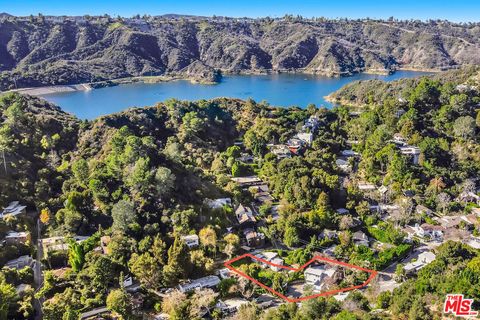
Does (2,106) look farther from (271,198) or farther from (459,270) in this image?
(459,270)

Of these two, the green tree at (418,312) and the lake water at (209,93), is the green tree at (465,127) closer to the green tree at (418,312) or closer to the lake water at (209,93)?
the green tree at (418,312)

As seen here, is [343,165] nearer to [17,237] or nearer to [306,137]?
[306,137]

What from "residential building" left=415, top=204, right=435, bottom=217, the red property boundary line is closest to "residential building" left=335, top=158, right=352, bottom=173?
"residential building" left=415, top=204, right=435, bottom=217

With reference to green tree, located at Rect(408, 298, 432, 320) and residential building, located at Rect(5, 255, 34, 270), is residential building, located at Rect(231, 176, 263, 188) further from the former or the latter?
green tree, located at Rect(408, 298, 432, 320)

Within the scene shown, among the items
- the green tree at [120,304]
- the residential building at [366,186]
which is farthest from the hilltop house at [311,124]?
the green tree at [120,304]

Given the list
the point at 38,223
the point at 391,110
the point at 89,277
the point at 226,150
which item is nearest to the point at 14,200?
the point at 38,223

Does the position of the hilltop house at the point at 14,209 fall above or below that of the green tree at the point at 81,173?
below
